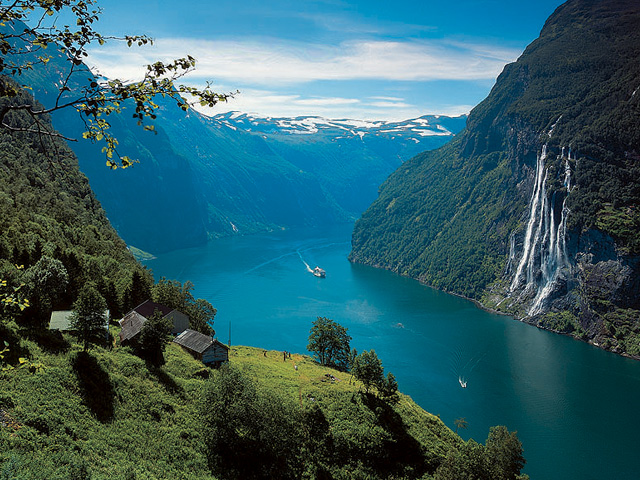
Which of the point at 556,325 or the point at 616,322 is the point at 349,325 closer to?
the point at 556,325

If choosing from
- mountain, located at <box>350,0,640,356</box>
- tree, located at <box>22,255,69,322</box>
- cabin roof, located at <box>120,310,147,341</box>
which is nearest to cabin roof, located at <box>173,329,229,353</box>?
cabin roof, located at <box>120,310,147,341</box>

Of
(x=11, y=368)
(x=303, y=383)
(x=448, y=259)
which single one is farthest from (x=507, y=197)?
(x=11, y=368)

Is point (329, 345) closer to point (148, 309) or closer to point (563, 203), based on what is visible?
point (148, 309)

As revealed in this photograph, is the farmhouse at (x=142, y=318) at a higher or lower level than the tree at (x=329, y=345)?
higher

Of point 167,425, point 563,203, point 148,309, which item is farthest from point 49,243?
point 563,203

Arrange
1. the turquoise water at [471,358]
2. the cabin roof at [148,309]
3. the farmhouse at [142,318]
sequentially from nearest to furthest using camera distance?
the farmhouse at [142,318]
the cabin roof at [148,309]
the turquoise water at [471,358]

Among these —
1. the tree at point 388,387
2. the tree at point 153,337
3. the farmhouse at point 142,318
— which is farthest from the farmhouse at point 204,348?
the tree at point 388,387

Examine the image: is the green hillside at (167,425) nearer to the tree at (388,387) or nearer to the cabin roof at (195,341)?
the tree at (388,387)
